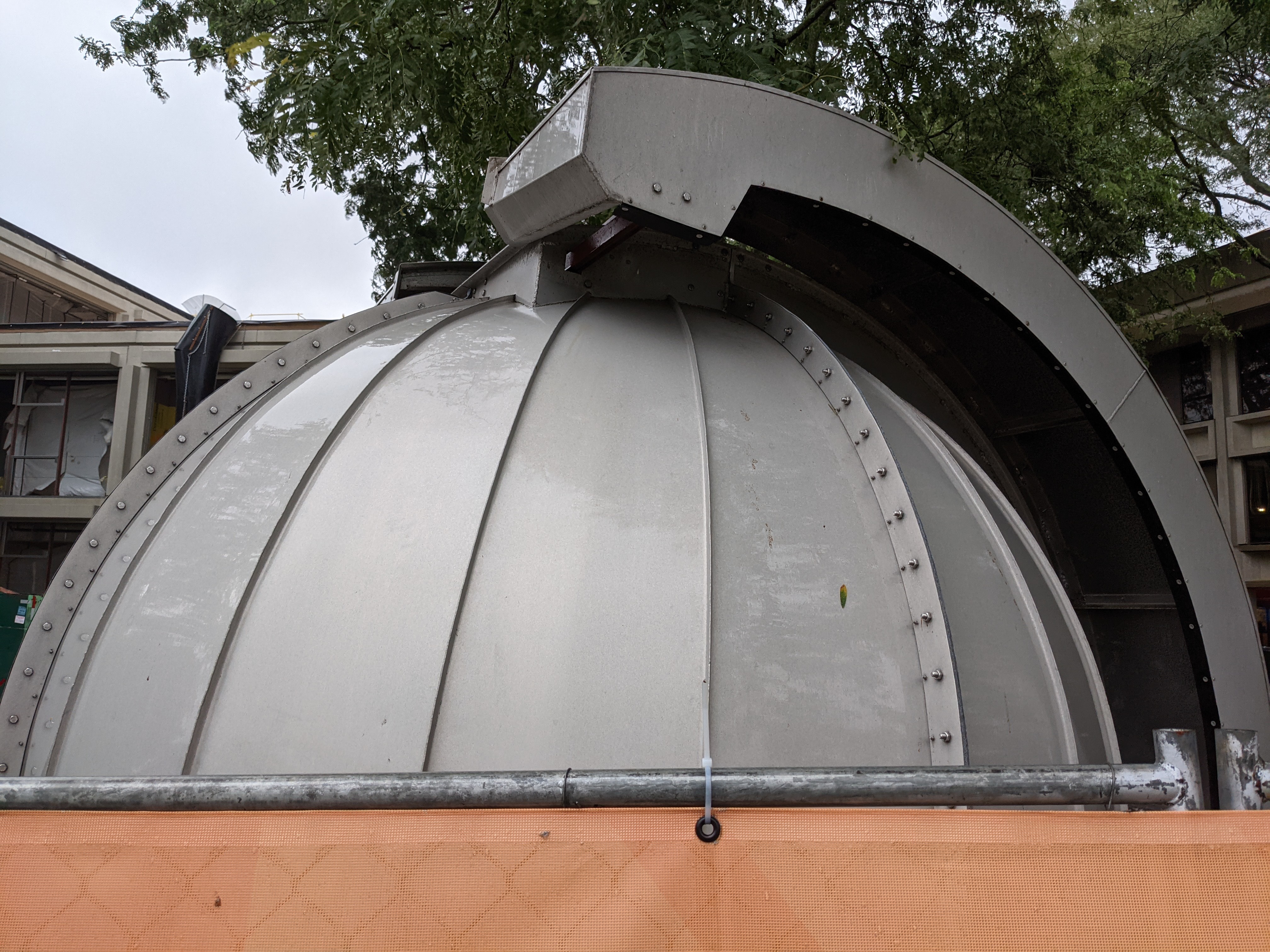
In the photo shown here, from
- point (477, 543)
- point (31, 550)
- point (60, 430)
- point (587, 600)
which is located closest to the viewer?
point (587, 600)

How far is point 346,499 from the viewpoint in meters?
4.56

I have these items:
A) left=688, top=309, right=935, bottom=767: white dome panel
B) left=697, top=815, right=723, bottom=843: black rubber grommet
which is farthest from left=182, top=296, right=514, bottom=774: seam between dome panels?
left=697, top=815, right=723, bottom=843: black rubber grommet

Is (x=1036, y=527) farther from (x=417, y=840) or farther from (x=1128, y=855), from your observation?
(x=417, y=840)

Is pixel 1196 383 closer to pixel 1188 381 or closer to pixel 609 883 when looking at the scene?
pixel 1188 381

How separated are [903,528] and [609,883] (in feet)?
10.2

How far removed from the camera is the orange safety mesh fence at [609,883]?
180 centimetres

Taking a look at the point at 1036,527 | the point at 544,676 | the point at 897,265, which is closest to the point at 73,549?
the point at 544,676

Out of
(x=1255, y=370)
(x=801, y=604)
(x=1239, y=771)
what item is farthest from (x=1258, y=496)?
(x=1239, y=771)

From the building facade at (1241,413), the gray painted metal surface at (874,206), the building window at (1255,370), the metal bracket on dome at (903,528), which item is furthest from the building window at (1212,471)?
the metal bracket on dome at (903,528)

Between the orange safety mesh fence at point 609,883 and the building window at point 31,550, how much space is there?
23960 mm

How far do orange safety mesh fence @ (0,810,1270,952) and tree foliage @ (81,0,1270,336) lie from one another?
176 inches

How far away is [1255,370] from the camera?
61.8 feet

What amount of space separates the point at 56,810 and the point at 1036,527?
640cm

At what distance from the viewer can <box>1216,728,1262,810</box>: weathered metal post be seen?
76.9 inches
